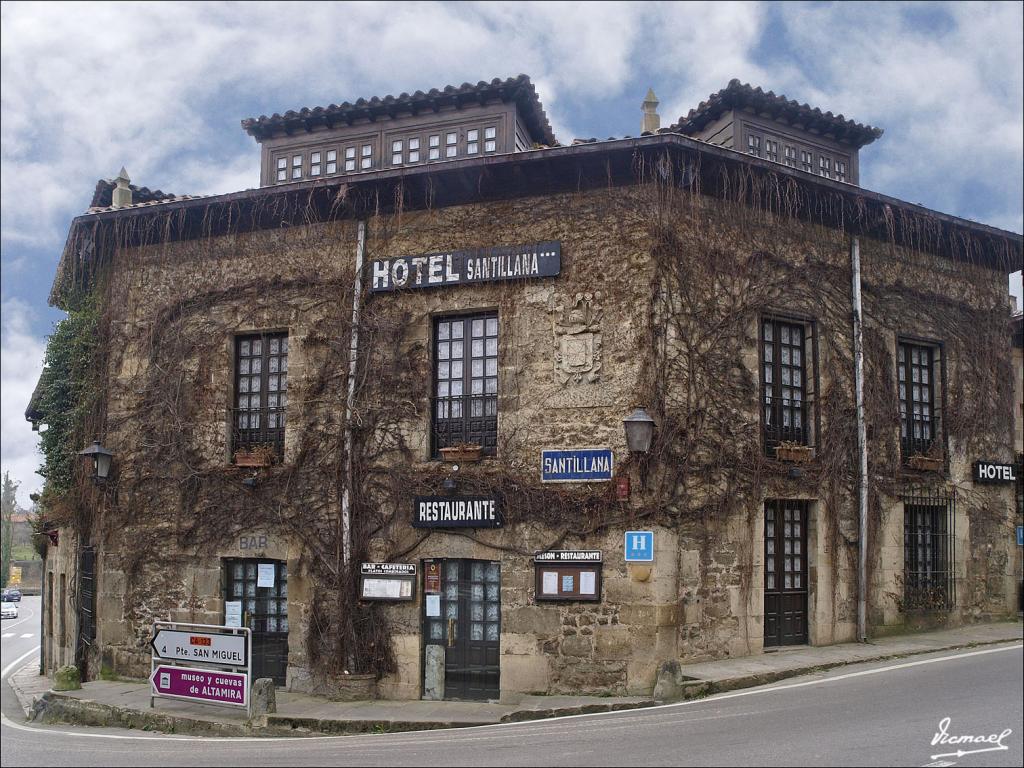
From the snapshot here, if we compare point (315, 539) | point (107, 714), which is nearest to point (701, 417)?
point (315, 539)

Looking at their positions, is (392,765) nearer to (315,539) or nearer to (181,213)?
(315,539)

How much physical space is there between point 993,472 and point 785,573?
4.99 metres

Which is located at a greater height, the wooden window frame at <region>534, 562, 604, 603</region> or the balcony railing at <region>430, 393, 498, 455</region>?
the balcony railing at <region>430, 393, 498, 455</region>

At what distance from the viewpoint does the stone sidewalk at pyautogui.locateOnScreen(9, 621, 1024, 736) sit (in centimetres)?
1180

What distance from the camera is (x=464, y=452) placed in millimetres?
13688

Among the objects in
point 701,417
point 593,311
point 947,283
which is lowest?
point 701,417

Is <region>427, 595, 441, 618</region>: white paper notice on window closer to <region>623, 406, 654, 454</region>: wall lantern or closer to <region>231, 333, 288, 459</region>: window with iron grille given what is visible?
<region>231, 333, 288, 459</region>: window with iron grille

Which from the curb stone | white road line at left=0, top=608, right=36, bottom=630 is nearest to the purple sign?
the curb stone

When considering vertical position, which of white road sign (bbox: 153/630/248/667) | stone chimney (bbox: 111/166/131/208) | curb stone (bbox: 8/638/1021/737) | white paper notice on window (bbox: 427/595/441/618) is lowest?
curb stone (bbox: 8/638/1021/737)

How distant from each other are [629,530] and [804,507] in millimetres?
3234

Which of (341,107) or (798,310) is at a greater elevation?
(341,107)

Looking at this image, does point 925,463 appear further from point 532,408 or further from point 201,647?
point 201,647

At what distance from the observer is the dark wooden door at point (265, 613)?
14758 mm

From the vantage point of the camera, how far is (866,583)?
1477 centimetres
